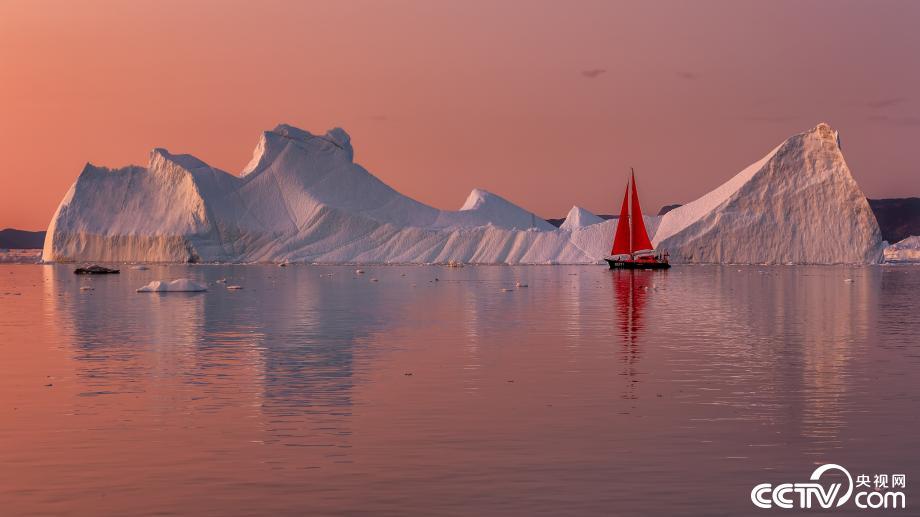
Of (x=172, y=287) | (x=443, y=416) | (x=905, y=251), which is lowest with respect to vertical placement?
(x=443, y=416)

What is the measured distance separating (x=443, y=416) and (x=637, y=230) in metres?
94.7

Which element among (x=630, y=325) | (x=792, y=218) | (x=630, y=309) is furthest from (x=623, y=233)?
(x=630, y=325)

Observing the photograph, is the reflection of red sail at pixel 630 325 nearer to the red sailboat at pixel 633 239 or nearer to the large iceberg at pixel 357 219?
the red sailboat at pixel 633 239

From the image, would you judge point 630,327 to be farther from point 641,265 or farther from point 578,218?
point 578,218

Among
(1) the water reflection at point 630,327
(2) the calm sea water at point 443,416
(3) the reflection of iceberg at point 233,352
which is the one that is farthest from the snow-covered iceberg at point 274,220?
(2) the calm sea water at point 443,416

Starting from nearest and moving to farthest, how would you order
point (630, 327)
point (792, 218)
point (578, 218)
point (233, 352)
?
1. point (233, 352)
2. point (630, 327)
3. point (792, 218)
4. point (578, 218)

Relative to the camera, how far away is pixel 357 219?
15950 centimetres

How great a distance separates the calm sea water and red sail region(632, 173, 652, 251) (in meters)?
76.1

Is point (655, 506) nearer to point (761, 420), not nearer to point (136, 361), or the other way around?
point (761, 420)

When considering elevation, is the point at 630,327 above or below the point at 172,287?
below

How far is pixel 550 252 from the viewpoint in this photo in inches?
5797

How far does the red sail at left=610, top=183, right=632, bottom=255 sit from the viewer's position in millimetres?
110062

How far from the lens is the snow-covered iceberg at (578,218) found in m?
171

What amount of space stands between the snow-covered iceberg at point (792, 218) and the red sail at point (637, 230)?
76.1ft
